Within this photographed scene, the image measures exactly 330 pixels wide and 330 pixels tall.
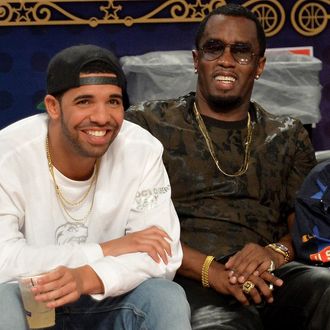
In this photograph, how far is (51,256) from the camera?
2.53 meters

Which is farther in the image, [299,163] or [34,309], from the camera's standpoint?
[299,163]

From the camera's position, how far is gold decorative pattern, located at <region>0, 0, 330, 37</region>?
4465 millimetres

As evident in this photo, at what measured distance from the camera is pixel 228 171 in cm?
316

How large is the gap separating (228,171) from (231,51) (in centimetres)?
47

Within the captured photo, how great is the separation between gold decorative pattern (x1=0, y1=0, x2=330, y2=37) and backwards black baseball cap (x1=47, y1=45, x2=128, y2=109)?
6.19ft

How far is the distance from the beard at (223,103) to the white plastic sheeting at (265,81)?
3.17 feet

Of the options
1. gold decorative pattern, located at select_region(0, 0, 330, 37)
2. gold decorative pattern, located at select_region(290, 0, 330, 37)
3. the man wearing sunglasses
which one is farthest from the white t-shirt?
gold decorative pattern, located at select_region(290, 0, 330, 37)

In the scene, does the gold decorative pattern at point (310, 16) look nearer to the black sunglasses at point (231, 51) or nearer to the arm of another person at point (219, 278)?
the black sunglasses at point (231, 51)

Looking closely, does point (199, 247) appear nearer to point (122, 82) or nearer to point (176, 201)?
point (176, 201)

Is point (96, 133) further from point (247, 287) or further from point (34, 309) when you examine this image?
point (247, 287)

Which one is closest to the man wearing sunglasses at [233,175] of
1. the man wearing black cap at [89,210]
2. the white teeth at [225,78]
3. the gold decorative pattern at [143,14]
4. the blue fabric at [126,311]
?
the white teeth at [225,78]

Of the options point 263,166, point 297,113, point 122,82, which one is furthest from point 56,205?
point 297,113

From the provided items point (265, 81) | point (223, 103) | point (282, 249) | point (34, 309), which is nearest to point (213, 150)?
point (223, 103)

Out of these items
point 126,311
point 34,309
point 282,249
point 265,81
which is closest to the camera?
point 34,309
